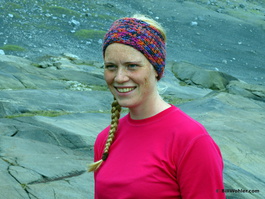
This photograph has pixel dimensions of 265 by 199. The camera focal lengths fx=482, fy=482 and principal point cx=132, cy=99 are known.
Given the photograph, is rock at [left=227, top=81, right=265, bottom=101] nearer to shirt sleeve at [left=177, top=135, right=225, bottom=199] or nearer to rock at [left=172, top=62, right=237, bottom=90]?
rock at [left=172, top=62, right=237, bottom=90]

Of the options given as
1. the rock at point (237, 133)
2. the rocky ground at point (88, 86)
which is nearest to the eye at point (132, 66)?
the rocky ground at point (88, 86)

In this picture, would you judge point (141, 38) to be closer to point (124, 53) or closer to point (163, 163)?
point (124, 53)

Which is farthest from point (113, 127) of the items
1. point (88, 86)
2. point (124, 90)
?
point (88, 86)

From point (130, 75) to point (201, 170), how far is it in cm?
61

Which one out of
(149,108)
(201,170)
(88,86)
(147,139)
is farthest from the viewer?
(88,86)

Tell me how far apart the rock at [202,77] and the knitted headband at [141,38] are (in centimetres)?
1260

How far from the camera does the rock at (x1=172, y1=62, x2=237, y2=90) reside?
15.0 m

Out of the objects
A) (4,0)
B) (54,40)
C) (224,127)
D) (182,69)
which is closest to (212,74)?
(182,69)

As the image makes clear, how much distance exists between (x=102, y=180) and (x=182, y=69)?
1381 cm

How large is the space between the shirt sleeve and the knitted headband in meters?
0.51

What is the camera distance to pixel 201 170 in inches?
82.2

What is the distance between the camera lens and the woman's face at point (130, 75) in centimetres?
237

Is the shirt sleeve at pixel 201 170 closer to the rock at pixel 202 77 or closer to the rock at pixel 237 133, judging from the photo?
the rock at pixel 237 133

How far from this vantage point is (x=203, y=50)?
2188 centimetres
